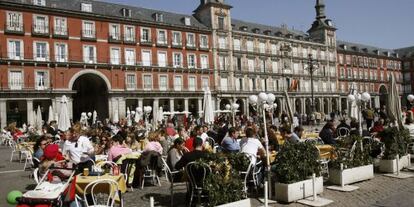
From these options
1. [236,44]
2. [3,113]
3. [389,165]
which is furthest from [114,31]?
[389,165]

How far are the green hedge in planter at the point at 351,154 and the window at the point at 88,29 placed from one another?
34.1m

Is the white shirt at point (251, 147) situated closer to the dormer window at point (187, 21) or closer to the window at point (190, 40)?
the window at point (190, 40)

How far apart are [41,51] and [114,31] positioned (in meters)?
8.06

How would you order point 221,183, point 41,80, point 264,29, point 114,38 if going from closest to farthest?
1. point 221,183
2. point 41,80
3. point 114,38
4. point 264,29

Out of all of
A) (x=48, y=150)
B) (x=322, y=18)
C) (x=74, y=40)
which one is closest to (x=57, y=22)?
(x=74, y=40)

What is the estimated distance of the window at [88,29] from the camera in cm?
3862

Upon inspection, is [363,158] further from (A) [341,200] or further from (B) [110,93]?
(B) [110,93]

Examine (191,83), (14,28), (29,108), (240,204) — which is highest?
(14,28)

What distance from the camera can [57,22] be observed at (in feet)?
121

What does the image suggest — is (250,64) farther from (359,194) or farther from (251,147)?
(359,194)

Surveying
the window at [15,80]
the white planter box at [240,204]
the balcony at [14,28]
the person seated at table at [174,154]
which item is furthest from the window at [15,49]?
the white planter box at [240,204]

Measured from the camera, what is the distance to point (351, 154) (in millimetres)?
8914

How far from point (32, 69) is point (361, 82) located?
2330 inches

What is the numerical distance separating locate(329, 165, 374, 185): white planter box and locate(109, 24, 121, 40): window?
1391 inches
